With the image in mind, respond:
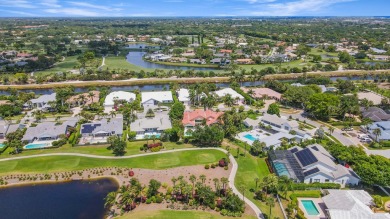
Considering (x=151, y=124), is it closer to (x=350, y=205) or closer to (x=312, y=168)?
(x=312, y=168)

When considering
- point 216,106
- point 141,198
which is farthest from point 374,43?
point 141,198

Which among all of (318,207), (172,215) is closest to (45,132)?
(172,215)

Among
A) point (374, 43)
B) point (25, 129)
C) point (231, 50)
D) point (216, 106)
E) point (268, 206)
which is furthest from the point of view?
point (374, 43)

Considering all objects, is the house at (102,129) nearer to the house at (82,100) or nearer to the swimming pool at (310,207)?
the house at (82,100)

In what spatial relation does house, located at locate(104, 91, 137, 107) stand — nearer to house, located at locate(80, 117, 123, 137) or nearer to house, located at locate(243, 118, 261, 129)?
house, located at locate(80, 117, 123, 137)

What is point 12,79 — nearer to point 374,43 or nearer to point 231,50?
point 231,50

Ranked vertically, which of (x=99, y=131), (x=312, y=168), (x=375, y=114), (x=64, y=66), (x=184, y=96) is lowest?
(x=312, y=168)

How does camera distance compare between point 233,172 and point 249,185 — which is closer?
point 249,185
